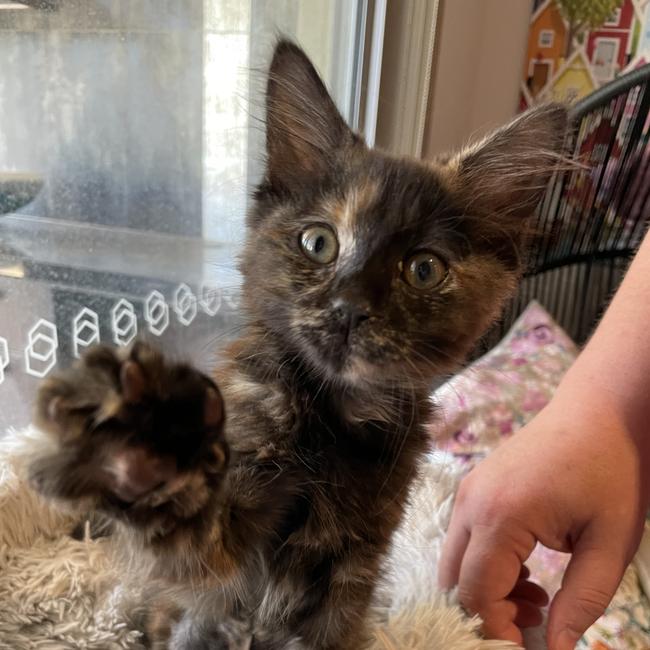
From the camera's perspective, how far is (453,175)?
88 cm

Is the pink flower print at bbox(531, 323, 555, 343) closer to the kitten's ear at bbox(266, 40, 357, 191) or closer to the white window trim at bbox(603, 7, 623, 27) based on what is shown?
the kitten's ear at bbox(266, 40, 357, 191)

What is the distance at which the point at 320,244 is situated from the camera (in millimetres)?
771

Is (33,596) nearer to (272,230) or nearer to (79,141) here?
(272,230)

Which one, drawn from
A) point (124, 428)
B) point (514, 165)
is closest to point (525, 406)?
point (514, 165)

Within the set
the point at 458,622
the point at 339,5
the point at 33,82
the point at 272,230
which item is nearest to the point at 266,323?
the point at 272,230

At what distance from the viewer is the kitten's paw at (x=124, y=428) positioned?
1.54 feet

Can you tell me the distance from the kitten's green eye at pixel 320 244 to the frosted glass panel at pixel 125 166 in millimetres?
165

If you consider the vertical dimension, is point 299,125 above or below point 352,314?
above

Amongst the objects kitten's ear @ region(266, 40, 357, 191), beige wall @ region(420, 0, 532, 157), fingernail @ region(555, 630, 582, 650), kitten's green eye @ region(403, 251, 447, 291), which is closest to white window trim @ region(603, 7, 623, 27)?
beige wall @ region(420, 0, 532, 157)

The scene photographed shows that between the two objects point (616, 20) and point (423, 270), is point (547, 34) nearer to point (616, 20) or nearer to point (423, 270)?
point (616, 20)

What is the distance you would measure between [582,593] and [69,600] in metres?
0.62

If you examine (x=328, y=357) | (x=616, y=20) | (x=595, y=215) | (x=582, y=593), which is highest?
(x=616, y=20)

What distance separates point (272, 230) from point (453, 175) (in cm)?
24

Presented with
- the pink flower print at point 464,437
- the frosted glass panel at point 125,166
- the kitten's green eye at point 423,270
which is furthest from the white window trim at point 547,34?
the kitten's green eye at point 423,270
